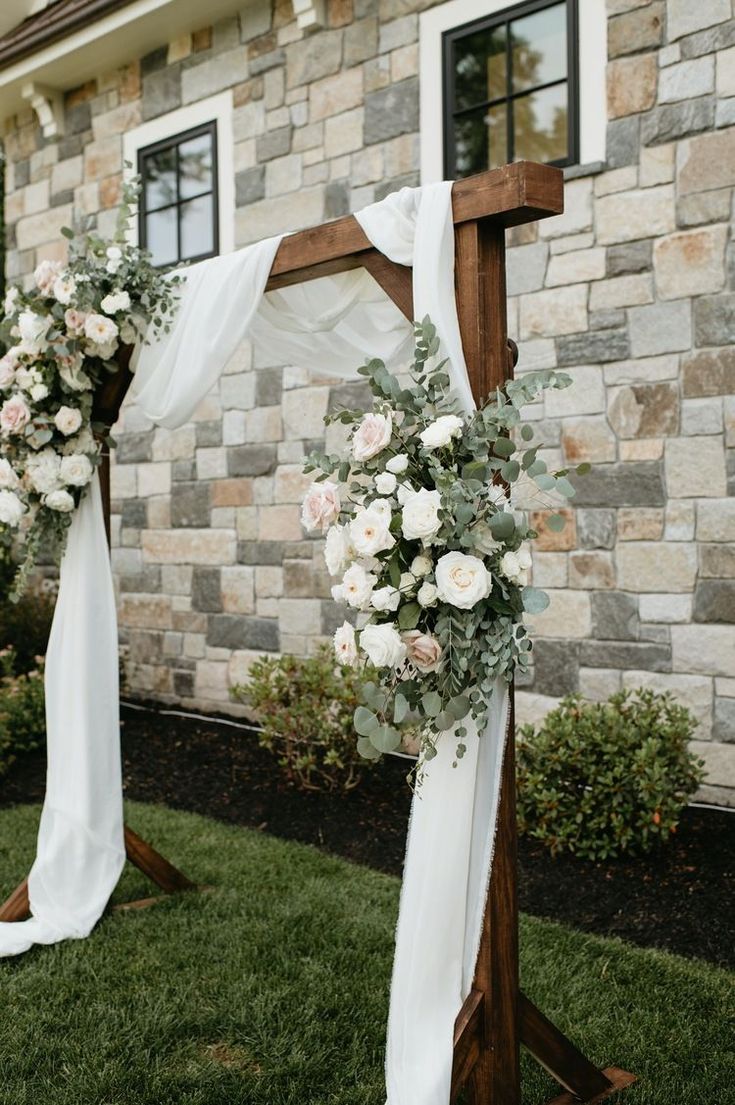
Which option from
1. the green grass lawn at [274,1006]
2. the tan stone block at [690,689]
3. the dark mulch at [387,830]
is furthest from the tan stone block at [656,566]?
the green grass lawn at [274,1006]

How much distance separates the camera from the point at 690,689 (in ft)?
17.1

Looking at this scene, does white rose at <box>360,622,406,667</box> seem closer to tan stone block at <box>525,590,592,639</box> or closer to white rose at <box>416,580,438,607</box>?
white rose at <box>416,580,438,607</box>

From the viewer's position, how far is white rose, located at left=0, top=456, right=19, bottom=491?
13.3ft

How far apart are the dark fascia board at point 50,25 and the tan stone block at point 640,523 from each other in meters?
4.75

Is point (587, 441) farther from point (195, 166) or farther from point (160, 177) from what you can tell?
Answer: point (160, 177)

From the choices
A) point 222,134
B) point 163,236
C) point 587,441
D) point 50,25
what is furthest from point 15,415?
point 50,25

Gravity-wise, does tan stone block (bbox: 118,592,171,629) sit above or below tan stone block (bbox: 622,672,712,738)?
above

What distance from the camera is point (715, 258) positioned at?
5.07 meters

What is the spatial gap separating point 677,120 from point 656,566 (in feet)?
7.04

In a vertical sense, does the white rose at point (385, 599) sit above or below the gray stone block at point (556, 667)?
above

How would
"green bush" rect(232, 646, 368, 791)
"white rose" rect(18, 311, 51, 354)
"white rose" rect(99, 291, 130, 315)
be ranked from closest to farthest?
1. "white rose" rect(99, 291, 130, 315)
2. "white rose" rect(18, 311, 51, 354)
3. "green bush" rect(232, 646, 368, 791)

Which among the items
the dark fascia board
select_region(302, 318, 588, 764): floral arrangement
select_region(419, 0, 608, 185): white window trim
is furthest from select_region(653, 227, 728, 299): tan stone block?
the dark fascia board

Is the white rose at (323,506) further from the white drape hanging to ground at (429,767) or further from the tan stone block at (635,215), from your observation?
the tan stone block at (635,215)

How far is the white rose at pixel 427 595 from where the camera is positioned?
2.55 meters
